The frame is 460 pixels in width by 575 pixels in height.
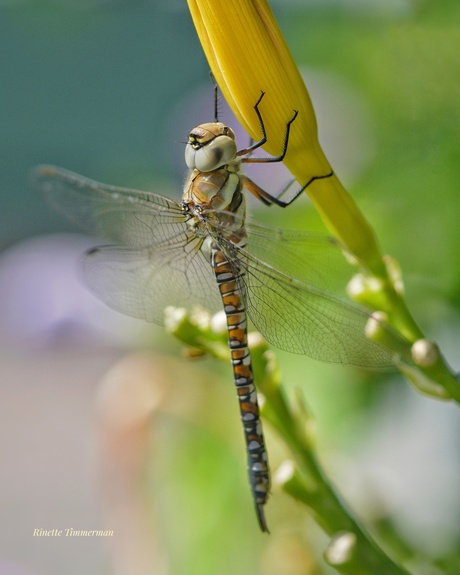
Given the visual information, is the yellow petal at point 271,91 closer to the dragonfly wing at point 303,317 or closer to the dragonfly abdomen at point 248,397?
the dragonfly wing at point 303,317

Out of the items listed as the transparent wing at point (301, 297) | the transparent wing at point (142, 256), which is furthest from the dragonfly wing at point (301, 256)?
the transparent wing at point (142, 256)

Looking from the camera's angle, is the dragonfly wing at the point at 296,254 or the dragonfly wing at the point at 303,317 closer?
the dragonfly wing at the point at 303,317

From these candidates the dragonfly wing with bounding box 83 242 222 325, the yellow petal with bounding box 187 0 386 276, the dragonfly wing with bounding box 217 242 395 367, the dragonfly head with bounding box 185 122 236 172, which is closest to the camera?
the yellow petal with bounding box 187 0 386 276

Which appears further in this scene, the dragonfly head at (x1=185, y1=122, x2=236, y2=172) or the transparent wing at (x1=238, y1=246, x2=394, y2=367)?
the dragonfly head at (x1=185, y1=122, x2=236, y2=172)

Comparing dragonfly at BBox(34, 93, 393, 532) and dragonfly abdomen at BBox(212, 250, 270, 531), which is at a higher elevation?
dragonfly at BBox(34, 93, 393, 532)

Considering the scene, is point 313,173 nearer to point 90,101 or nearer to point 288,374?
point 288,374

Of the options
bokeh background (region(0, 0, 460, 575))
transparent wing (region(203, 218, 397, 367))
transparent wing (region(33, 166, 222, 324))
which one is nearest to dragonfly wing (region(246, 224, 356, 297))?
transparent wing (region(203, 218, 397, 367))

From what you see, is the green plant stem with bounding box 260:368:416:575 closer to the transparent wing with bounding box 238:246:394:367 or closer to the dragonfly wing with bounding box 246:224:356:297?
the transparent wing with bounding box 238:246:394:367

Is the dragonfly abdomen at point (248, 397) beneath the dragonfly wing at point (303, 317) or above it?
beneath
